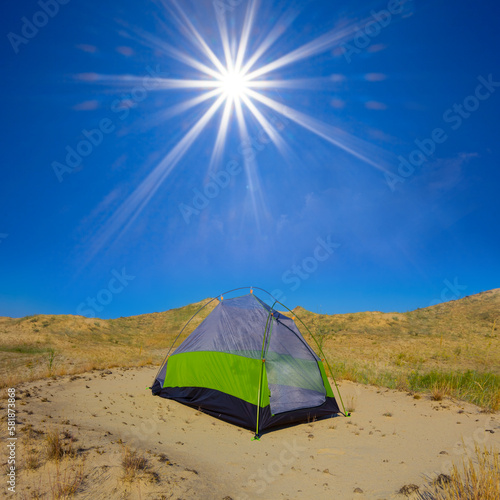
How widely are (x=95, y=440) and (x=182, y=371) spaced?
3817 millimetres

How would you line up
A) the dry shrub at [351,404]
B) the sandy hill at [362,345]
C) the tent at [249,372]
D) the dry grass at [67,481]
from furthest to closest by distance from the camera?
the sandy hill at [362,345], the dry shrub at [351,404], the tent at [249,372], the dry grass at [67,481]

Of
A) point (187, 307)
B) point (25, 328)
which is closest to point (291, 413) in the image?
point (25, 328)

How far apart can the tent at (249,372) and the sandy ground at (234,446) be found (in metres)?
0.32

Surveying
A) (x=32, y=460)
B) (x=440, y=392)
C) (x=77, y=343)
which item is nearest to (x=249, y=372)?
(x=32, y=460)

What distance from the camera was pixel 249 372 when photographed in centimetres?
759

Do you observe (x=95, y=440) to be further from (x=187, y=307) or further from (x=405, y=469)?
(x=187, y=307)

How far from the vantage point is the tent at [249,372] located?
7.34 meters

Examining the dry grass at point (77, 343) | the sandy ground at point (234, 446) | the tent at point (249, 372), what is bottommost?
the sandy ground at point (234, 446)

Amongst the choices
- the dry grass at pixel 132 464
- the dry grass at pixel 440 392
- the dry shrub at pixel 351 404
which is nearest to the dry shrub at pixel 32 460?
the dry grass at pixel 132 464

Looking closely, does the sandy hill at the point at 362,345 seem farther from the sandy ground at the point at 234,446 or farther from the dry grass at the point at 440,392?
the sandy ground at the point at 234,446

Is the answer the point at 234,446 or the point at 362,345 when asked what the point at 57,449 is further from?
the point at 362,345

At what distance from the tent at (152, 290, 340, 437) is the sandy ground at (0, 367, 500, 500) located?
1.05 ft

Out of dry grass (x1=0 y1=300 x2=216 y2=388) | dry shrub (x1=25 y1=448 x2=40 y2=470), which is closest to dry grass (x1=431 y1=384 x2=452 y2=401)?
dry shrub (x1=25 y1=448 x2=40 y2=470)

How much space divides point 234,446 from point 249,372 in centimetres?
171
